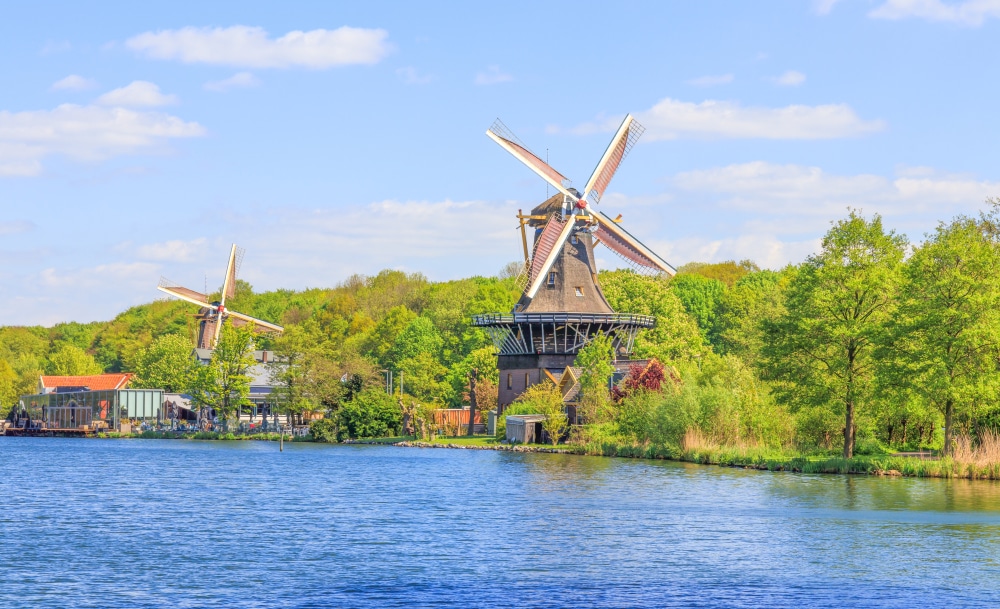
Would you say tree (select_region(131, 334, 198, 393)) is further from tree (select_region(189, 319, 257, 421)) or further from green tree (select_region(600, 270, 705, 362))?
green tree (select_region(600, 270, 705, 362))

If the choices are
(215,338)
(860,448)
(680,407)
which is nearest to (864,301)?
(860,448)

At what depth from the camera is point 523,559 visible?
30188 millimetres

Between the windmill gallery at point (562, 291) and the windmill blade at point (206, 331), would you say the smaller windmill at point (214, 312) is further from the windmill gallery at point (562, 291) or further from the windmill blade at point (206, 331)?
the windmill gallery at point (562, 291)

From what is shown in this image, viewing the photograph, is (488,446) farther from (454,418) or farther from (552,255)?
(454,418)

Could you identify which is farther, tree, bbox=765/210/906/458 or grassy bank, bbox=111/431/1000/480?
tree, bbox=765/210/906/458

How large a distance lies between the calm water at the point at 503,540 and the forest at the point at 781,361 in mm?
5575

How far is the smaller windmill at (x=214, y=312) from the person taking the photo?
457 feet

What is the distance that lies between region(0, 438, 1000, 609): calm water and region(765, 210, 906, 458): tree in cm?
515

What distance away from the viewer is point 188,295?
14088 cm

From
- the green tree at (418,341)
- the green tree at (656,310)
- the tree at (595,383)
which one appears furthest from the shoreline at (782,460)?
the green tree at (418,341)

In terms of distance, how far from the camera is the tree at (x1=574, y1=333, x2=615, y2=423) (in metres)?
74.2

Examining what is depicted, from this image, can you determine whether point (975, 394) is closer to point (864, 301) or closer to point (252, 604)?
point (864, 301)

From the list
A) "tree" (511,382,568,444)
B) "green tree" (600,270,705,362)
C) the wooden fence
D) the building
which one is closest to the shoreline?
"tree" (511,382,568,444)

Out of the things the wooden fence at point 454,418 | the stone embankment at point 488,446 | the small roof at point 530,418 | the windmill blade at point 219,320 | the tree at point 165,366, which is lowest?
the stone embankment at point 488,446
